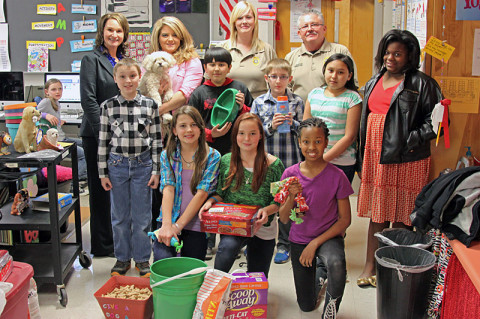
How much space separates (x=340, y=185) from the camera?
2.56 meters

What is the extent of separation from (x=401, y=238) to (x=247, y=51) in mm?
1690

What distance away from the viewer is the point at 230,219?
2453 millimetres

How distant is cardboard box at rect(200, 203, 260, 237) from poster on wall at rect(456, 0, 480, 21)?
156 cm

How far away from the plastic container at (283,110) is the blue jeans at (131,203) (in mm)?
858

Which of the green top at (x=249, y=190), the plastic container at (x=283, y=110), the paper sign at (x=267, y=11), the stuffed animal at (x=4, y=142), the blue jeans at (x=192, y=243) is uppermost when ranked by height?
the paper sign at (x=267, y=11)

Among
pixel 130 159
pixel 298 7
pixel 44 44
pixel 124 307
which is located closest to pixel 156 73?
pixel 130 159

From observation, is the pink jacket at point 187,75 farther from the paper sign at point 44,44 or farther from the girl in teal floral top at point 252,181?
the paper sign at point 44,44

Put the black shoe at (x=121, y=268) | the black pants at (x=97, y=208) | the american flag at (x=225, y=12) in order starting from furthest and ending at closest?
the american flag at (x=225, y=12) < the black pants at (x=97, y=208) < the black shoe at (x=121, y=268)

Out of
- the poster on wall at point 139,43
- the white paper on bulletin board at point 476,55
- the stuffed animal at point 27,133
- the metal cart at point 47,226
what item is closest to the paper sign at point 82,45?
the poster on wall at point 139,43

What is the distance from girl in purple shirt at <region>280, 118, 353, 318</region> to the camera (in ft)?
8.30

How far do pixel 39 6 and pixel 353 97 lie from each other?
15.1 feet

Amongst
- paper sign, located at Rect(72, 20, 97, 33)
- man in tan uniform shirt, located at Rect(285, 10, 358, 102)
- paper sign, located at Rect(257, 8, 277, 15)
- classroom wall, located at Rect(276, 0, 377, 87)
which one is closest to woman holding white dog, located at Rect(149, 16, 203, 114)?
man in tan uniform shirt, located at Rect(285, 10, 358, 102)

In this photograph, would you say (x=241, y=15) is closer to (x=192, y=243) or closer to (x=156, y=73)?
(x=156, y=73)

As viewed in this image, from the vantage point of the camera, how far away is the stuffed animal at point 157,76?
3188 millimetres
